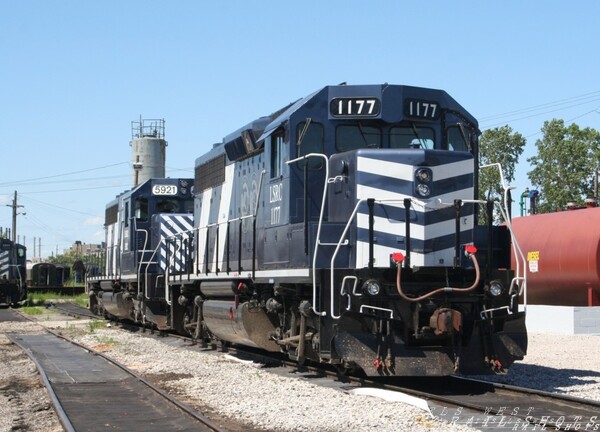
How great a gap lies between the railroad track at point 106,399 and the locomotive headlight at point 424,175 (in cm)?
384

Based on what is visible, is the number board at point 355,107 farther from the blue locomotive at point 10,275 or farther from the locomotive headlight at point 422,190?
the blue locomotive at point 10,275

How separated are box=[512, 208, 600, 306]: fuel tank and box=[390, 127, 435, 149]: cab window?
425 inches

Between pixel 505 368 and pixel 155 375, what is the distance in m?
5.22

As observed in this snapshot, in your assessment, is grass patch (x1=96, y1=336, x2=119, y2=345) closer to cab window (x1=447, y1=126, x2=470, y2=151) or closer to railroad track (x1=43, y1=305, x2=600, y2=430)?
railroad track (x1=43, y1=305, x2=600, y2=430)

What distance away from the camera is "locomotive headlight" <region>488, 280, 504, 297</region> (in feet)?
35.9

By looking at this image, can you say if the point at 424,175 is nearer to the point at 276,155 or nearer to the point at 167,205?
the point at 276,155

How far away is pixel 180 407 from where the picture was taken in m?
9.83

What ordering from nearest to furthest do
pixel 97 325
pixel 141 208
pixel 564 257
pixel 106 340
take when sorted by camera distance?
pixel 106 340 < pixel 564 257 < pixel 141 208 < pixel 97 325

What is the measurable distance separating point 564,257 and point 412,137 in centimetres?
1171

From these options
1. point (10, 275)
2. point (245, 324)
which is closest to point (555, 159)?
point (10, 275)

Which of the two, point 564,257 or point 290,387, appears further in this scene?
point 564,257

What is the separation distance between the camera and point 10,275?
43.0 metres

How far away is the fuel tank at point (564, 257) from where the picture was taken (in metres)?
21.4

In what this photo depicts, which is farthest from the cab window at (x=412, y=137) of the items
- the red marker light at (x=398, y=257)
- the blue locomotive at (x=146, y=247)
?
the blue locomotive at (x=146, y=247)
